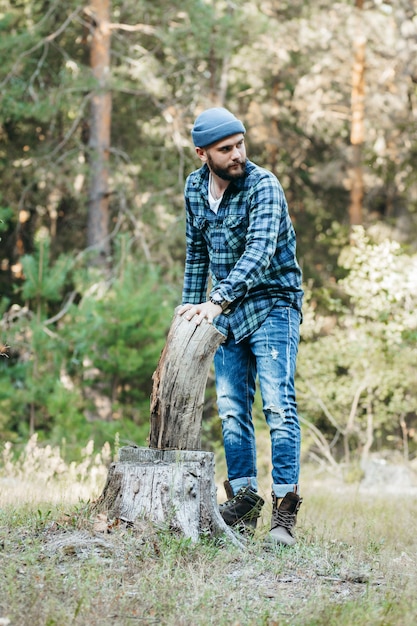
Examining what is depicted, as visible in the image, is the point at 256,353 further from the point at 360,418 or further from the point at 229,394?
the point at 360,418

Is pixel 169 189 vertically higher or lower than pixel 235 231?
higher

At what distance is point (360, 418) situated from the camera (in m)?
12.6

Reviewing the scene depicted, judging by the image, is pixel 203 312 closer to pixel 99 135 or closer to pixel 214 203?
pixel 214 203

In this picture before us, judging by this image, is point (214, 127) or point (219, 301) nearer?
point (219, 301)

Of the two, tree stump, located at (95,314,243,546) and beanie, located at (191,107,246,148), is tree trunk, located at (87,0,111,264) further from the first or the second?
tree stump, located at (95,314,243,546)

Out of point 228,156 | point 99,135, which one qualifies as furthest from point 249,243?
point 99,135

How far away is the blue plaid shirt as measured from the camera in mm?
4172

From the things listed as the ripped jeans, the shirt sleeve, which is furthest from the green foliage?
the ripped jeans

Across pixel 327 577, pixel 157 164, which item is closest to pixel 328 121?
pixel 157 164

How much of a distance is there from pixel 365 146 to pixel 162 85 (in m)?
5.59

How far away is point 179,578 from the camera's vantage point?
3398 millimetres

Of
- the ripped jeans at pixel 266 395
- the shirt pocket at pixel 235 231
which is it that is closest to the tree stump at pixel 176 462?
the ripped jeans at pixel 266 395

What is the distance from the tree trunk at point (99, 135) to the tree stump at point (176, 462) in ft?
31.4

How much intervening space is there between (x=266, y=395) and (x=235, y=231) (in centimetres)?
92
